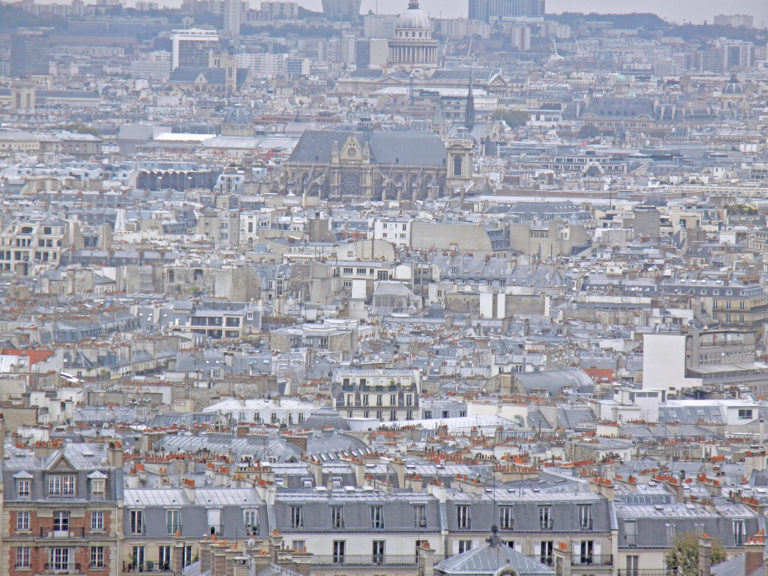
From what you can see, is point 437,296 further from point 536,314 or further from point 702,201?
point 702,201

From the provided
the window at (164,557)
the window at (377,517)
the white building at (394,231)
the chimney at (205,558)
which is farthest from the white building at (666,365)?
the white building at (394,231)

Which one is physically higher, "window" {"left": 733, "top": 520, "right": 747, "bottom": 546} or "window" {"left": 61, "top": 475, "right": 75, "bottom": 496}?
"window" {"left": 61, "top": 475, "right": 75, "bottom": 496}

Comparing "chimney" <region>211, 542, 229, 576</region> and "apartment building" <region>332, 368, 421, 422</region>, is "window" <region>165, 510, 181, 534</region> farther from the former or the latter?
"apartment building" <region>332, 368, 421, 422</region>

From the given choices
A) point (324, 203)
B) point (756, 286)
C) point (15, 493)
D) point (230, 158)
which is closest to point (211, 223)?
point (324, 203)

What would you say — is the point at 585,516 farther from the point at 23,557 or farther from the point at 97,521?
the point at 23,557

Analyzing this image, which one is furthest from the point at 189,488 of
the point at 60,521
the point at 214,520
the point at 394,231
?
the point at 394,231

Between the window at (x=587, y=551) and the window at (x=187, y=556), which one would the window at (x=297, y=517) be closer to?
the window at (x=187, y=556)

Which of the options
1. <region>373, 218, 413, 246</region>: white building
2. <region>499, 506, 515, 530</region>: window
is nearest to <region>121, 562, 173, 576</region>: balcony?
<region>499, 506, 515, 530</region>: window
